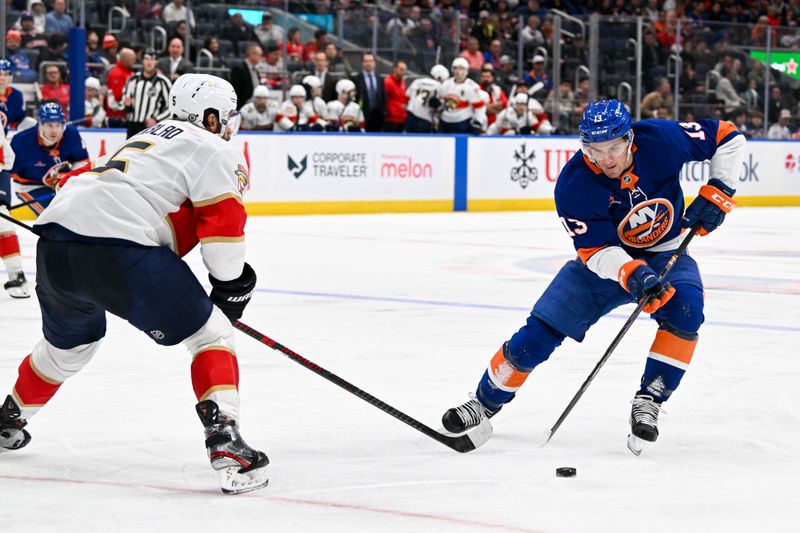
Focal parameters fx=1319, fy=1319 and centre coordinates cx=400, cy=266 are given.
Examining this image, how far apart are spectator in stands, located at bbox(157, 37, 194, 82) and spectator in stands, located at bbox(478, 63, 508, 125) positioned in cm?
398

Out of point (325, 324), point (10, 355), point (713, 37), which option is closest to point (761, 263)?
point (325, 324)

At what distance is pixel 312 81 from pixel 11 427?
1138 centimetres

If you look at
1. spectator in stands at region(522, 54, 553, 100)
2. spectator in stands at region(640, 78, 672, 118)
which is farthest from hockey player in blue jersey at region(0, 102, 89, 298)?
spectator in stands at region(640, 78, 672, 118)

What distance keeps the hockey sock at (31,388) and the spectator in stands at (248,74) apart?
1072cm

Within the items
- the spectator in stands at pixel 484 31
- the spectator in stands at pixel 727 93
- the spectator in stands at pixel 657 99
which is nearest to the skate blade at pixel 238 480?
the spectator in stands at pixel 484 31

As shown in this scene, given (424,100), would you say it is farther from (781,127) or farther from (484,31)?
(781,127)

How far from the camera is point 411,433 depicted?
13.2 feet

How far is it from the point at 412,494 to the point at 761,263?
709 cm

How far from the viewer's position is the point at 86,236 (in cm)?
328

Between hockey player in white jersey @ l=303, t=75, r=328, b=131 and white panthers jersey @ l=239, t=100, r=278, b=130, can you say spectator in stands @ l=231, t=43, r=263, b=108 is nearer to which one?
white panthers jersey @ l=239, t=100, r=278, b=130

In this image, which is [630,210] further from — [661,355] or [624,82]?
[624,82]

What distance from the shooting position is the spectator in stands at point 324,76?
48.5 ft

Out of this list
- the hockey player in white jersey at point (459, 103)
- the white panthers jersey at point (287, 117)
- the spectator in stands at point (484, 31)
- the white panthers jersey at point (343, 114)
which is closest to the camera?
the white panthers jersey at point (287, 117)

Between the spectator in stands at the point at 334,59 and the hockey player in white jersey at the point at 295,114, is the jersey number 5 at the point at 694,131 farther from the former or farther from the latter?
the spectator in stands at the point at 334,59
